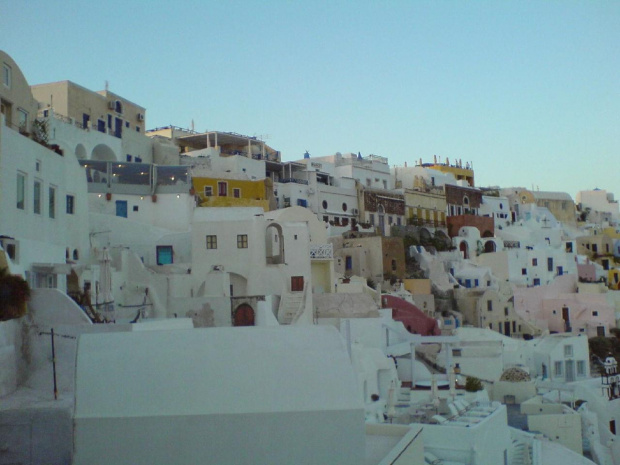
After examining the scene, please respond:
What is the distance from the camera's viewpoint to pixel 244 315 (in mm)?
22562

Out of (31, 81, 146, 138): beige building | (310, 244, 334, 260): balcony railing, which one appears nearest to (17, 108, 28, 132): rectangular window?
(310, 244, 334, 260): balcony railing

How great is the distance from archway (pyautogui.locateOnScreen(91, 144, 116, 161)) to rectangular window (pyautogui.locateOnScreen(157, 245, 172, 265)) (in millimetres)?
9593

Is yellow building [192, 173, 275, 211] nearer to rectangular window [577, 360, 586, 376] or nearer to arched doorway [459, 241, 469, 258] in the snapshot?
arched doorway [459, 241, 469, 258]

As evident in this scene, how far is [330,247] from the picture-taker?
29.9 metres

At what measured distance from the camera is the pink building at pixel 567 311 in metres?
42.1

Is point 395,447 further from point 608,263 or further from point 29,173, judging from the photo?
point 608,263

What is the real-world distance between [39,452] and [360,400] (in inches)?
182

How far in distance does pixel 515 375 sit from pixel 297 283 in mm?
10328

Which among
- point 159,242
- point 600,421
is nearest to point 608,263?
point 600,421

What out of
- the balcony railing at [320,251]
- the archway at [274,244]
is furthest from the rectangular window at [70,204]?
the balcony railing at [320,251]

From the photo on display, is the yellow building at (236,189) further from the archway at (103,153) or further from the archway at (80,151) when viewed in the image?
the archway at (80,151)

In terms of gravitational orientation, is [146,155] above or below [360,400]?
above

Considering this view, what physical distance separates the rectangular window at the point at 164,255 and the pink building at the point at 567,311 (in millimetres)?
22867

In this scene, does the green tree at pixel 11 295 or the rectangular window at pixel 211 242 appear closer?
the green tree at pixel 11 295
